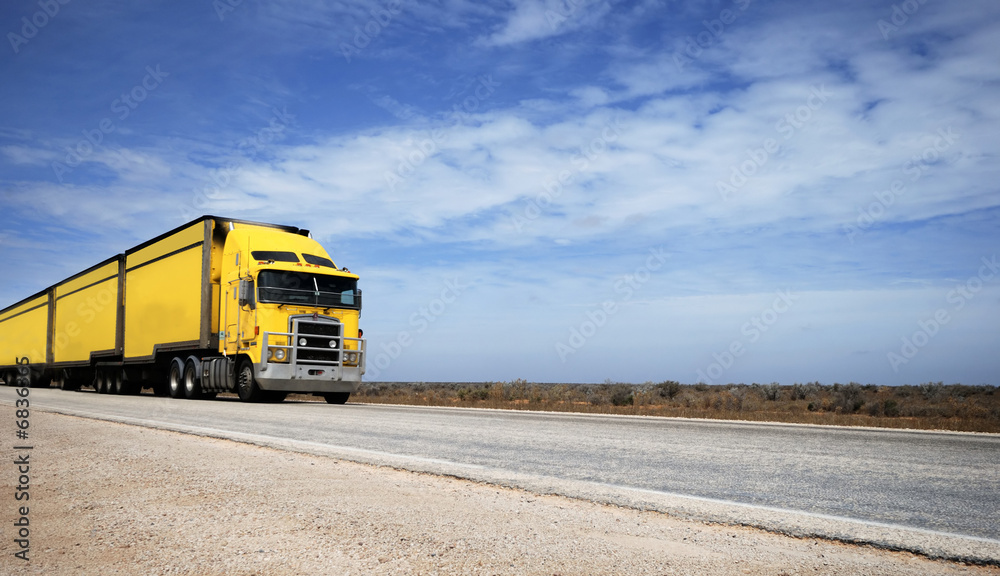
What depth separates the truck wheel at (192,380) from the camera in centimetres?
2114

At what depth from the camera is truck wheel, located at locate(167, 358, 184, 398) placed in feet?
72.4

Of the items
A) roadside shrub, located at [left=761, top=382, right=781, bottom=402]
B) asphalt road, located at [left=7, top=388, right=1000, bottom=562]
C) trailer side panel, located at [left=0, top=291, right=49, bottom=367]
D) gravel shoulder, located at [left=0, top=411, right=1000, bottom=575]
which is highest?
trailer side panel, located at [left=0, top=291, right=49, bottom=367]

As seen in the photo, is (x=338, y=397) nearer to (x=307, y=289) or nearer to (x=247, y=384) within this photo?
(x=247, y=384)

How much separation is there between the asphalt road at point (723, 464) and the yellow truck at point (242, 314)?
5652 mm

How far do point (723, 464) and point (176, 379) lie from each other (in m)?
19.4

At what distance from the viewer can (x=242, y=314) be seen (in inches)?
755

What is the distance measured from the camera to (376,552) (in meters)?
4.04

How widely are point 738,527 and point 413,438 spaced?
5831 mm

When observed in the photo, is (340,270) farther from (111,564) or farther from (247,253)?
(111,564)

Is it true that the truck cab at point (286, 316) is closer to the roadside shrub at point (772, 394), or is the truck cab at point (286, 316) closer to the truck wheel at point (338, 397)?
the truck wheel at point (338, 397)

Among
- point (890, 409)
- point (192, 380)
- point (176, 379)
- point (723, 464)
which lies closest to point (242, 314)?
point (192, 380)

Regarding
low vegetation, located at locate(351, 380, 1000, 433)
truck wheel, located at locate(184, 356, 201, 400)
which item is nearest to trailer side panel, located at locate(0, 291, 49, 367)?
truck wheel, located at locate(184, 356, 201, 400)

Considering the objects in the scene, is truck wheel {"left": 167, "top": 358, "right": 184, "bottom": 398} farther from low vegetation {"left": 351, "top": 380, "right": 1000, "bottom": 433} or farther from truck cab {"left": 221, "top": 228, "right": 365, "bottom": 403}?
low vegetation {"left": 351, "top": 380, "right": 1000, "bottom": 433}

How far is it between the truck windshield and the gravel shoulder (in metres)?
12.3
